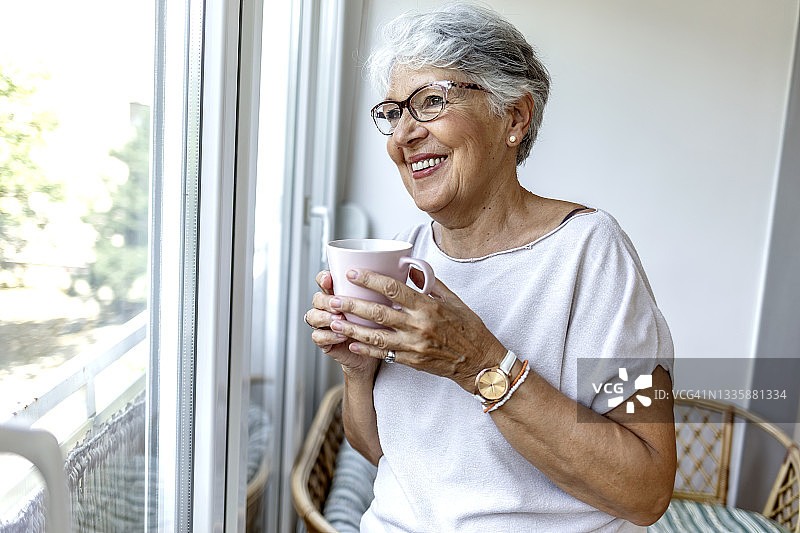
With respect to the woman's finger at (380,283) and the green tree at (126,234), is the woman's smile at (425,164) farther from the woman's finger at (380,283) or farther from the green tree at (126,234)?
the green tree at (126,234)

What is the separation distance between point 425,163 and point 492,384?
1.07 ft

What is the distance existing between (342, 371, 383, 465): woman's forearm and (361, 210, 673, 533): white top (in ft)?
0.23

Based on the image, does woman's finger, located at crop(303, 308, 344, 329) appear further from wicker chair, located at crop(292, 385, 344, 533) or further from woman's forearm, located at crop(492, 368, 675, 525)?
wicker chair, located at crop(292, 385, 344, 533)

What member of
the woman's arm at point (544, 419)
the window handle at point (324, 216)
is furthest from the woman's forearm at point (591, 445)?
the window handle at point (324, 216)

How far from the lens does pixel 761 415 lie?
6.81 ft

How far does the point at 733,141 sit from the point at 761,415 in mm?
856

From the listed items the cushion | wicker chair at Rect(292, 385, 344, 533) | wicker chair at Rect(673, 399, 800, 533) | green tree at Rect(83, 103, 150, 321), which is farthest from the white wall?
green tree at Rect(83, 103, 150, 321)

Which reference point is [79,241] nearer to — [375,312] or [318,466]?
[375,312]

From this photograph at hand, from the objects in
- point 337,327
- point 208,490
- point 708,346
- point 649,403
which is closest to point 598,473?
point 649,403

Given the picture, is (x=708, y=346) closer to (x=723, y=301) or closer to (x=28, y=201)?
(x=723, y=301)

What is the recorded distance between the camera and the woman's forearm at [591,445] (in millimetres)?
807

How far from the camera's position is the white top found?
0.88m

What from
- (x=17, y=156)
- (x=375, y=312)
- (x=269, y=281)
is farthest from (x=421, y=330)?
(x=269, y=281)

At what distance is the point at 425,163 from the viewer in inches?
36.6
